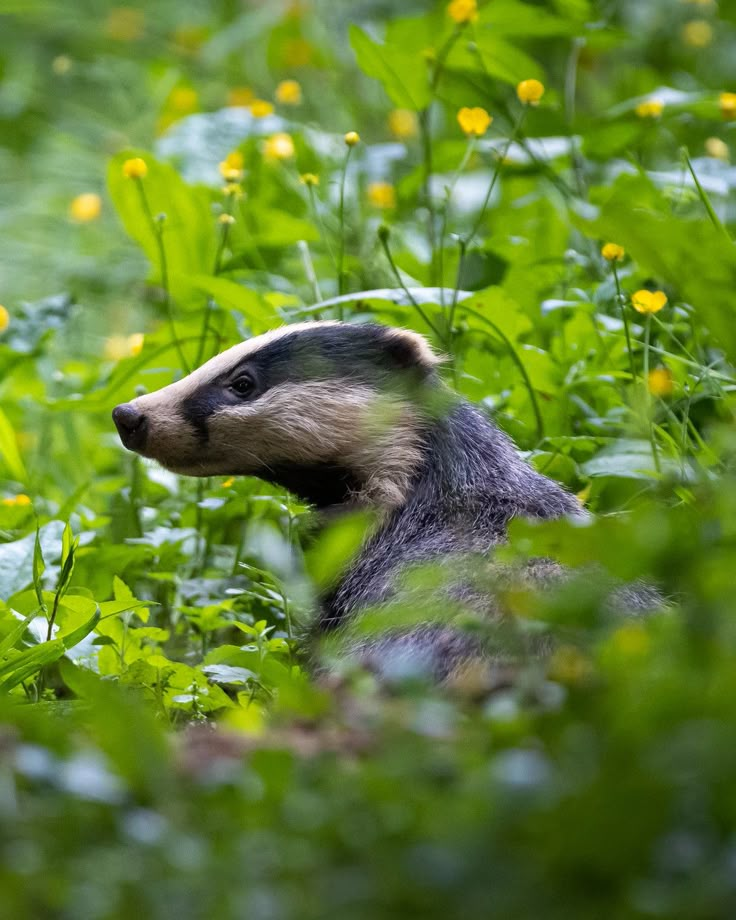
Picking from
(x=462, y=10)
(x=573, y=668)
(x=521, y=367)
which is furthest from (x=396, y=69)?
(x=573, y=668)

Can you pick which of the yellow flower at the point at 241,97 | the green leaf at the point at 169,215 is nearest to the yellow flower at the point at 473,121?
the green leaf at the point at 169,215

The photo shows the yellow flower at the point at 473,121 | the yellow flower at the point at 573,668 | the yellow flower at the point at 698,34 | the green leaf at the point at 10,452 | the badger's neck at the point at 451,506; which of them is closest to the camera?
the yellow flower at the point at 573,668

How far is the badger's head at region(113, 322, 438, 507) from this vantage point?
3.56 meters

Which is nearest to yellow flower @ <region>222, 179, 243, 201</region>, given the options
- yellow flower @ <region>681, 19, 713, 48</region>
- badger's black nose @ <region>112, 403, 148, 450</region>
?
badger's black nose @ <region>112, 403, 148, 450</region>

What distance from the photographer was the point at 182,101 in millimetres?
7973

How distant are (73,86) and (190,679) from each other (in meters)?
7.69

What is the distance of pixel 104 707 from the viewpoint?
65.4 inches

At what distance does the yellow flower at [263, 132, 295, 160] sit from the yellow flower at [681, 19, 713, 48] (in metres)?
3.37

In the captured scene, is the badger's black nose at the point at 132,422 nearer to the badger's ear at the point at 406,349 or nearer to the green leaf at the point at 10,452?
the badger's ear at the point at 406,349

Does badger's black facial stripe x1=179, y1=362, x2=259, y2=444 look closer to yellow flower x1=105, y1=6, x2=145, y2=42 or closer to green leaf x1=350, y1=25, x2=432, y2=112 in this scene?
green leaf x1=350, y1=25, x2=432, y2=112

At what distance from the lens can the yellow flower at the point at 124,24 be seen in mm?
9688

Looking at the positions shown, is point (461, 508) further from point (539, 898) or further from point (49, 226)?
point (49, 226)

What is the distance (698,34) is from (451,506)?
17.9 ft

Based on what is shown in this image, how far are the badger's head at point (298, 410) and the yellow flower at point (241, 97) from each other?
4.41 meters
